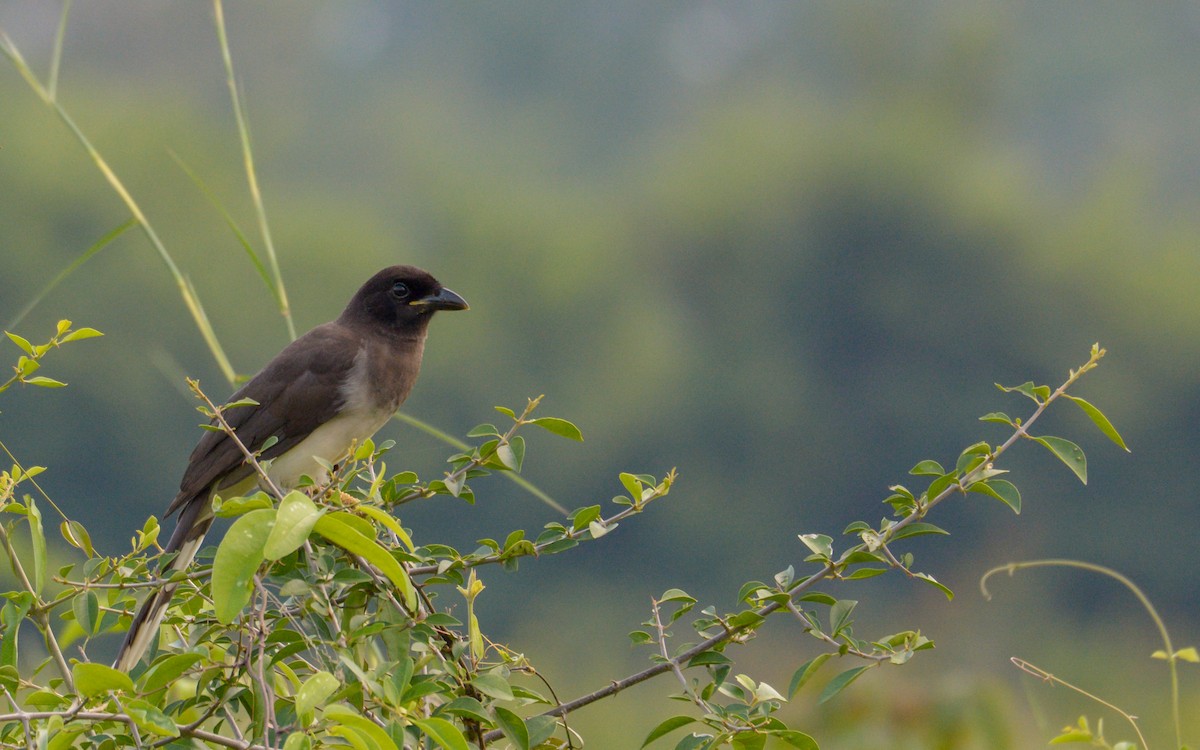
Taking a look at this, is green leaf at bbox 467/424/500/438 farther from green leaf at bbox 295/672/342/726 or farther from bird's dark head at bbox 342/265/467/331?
bird's dark head at bbox 342/265/467/331

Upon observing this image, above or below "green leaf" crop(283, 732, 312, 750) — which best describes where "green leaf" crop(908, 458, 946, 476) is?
above

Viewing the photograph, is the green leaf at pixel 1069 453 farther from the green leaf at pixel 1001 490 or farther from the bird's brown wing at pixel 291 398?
the bird's brown wing at pixel 291 398

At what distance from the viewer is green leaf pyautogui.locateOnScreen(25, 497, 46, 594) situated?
82.7 inches

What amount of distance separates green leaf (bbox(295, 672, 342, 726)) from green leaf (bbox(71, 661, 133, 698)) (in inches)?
9.9

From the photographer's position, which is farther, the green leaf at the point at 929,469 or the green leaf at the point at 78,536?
the green leaf at the point at 78,536

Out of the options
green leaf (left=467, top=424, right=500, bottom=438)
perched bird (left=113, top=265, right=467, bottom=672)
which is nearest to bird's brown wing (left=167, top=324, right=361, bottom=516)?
perched bird (left=113, top=265, right=467, bottom=672)

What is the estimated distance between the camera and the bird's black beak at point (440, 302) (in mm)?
4328

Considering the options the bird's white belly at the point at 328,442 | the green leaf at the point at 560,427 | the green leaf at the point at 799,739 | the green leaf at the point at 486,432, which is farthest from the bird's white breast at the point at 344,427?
the green leaf at the point at 799,739

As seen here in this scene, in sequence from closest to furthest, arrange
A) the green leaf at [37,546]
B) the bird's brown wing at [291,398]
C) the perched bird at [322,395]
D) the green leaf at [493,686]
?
the green leaf at [493,686] < the green leaf at [37,546] < the perched bird at [322,395] < the bird's brown wing at [291,398]

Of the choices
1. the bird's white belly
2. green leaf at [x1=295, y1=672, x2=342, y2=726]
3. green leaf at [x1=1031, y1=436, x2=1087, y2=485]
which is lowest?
the bird's white belly

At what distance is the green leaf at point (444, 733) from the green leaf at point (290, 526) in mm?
263

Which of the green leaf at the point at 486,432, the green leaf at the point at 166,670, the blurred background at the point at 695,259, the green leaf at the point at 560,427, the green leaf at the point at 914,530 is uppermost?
the green leaf at the point at 560,427

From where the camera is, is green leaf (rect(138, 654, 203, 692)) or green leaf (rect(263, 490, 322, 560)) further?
green leaf (rect(138, 654, 203, 692))

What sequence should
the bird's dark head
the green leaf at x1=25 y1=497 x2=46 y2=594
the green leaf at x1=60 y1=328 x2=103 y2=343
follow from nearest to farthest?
the green leaf at x1=25 y1=497 x2=46 y2=594 < the green leaf at x1=60 y1=328 x2=103 y2=343 < the bird's dark head
